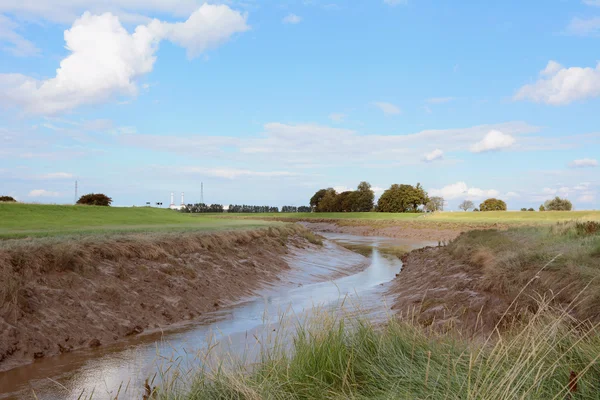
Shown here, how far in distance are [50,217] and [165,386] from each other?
27224 mm

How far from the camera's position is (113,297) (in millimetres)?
11805

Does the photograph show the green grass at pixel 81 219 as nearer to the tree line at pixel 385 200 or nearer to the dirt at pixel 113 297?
the dirt at pixel 113 297

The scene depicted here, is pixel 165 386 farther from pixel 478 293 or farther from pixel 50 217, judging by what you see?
pixel 50 217

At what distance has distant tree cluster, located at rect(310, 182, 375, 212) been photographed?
373 ft

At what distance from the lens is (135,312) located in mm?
11734

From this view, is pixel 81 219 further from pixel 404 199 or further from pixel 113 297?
pixel 404 199

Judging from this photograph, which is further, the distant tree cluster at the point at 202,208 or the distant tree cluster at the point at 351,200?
the distant tree cluster at the point at 351,200

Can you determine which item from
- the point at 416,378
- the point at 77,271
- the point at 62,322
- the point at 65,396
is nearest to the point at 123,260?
the point at 77,271

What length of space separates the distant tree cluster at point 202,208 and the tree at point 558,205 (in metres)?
68.2

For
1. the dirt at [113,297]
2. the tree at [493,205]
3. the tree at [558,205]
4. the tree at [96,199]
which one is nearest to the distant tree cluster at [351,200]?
the tree at [493,205]

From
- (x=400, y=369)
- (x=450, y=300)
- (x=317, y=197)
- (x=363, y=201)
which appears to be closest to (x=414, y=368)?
(x=400, y=369)

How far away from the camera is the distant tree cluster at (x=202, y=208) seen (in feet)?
330

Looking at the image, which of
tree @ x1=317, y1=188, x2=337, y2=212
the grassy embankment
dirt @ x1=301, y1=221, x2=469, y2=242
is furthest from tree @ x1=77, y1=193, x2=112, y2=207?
tree @ x1=317, y1=188, x2=337, y2=212

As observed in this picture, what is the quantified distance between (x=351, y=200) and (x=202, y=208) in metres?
34.6
